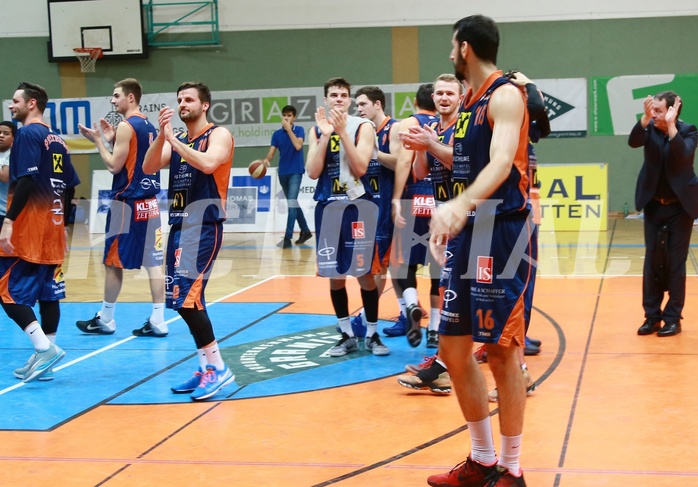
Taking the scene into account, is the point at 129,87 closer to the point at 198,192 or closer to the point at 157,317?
the point at 157,317

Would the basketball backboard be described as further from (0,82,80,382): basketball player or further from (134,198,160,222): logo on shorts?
Result: (0,82,80,382): basketball player

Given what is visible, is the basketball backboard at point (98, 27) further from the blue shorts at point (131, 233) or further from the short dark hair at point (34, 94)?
the short dark hair at point (34, 94)

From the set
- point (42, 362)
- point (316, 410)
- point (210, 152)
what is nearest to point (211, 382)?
point (316, 410)

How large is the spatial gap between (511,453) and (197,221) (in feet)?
9.79

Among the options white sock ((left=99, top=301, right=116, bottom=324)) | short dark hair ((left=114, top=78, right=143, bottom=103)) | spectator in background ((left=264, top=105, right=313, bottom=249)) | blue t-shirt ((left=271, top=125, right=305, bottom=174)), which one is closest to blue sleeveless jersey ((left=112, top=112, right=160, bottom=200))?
short dark hair ((left=114, top=78, right=143, bottom=103))

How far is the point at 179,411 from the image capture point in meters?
5.82

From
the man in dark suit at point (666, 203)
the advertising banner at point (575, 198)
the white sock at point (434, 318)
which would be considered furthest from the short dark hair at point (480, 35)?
the advertising banner at point (575, 198)

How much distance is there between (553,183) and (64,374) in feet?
40.9

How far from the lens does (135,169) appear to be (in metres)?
8.36

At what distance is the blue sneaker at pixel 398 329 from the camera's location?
8.20 meters

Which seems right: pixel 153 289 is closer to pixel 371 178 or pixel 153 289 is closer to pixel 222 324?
pixel 222 324

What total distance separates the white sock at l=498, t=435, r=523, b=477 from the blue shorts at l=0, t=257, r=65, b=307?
426cm

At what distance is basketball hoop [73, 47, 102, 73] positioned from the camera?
21.4 meters

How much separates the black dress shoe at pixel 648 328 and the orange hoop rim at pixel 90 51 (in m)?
17.1
